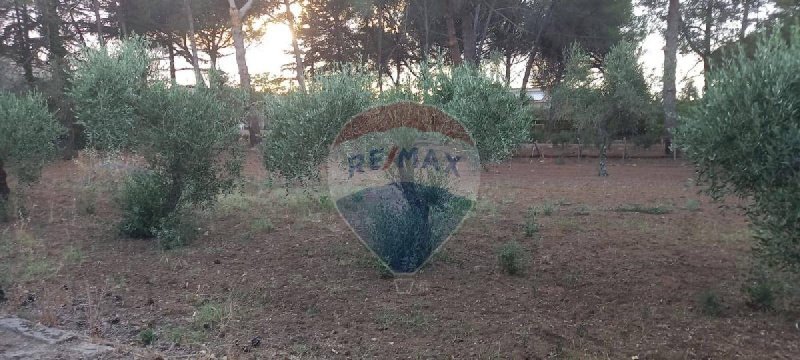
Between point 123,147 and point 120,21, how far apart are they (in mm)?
21949

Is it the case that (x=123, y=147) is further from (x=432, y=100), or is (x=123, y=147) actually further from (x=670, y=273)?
(x=670, y=273)

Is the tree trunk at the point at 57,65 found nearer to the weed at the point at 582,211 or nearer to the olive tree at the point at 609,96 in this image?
the weed at the point at 582,211

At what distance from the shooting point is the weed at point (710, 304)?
514 centimetres

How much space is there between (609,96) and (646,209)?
281 inches

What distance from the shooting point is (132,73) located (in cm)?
769

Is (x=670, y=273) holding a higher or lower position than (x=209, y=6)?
lower

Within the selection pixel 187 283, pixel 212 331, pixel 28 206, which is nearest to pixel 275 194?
pixel 28 206

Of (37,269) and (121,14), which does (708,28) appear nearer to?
(37,269)

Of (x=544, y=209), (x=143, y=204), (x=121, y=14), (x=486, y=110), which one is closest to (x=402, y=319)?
(x=486, y=110)

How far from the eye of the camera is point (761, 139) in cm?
436

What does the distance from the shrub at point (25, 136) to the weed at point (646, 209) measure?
34.6 ft

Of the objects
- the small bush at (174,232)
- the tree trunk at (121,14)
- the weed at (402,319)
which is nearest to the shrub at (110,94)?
the small bush at (174,232)

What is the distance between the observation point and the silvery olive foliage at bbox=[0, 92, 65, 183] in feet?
30.7

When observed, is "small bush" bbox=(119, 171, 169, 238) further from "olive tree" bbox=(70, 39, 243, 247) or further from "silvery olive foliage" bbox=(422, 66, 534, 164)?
"silvery olive foliage" bbox=(422, 66, 534, 164)
